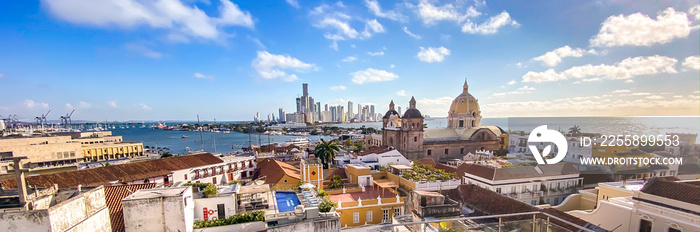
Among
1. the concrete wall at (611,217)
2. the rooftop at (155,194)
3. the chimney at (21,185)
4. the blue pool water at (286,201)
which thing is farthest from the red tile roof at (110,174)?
the concrete wall at (611,217)

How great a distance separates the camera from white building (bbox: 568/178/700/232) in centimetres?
544

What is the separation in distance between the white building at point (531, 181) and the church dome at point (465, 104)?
20685mm

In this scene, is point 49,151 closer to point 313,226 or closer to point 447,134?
point 313,226

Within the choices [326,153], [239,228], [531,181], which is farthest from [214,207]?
[531,181]

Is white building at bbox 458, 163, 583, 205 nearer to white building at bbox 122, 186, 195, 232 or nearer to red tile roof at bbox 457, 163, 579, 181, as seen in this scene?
red tile roof at bbox 457, 163, 579, 181

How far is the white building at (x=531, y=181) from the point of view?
14.3 m

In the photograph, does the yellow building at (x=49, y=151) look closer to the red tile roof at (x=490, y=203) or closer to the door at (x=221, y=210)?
the door at (x=221, y=210)

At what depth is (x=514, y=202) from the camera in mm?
10312

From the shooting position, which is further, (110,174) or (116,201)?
(110,174)

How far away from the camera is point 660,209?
19.5 feet

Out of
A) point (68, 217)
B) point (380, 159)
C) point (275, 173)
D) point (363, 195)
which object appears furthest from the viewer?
point (380, 159)

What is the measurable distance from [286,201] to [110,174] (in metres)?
13.4

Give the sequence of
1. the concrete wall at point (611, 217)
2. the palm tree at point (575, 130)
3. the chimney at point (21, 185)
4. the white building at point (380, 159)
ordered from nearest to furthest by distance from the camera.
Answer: the chimney at point (21, 185)
the concrete wall at point (611, 217)
the white building at point (380, 159)
the palm tree at point (575, 130)

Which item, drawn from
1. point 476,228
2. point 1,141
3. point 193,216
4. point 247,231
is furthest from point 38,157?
point 476,228
